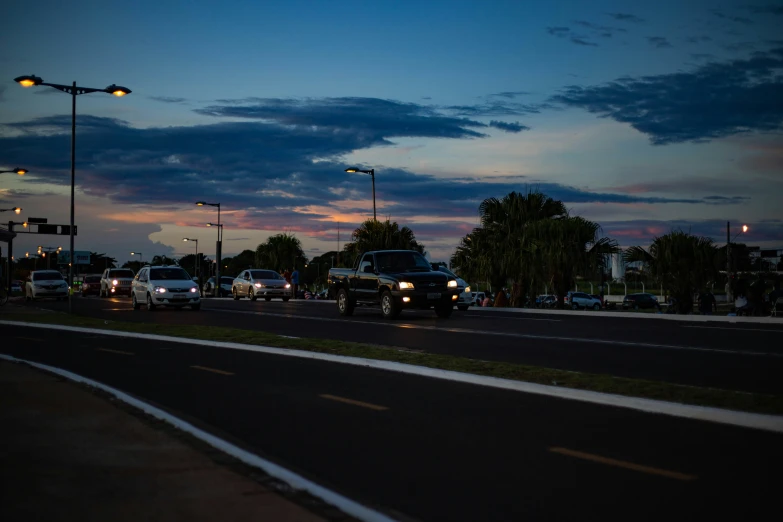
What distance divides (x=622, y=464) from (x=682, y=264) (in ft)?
89.5

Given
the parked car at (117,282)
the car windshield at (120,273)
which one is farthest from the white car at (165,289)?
the car windshield at (120,273)

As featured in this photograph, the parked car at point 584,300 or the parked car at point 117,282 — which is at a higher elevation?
the parked car at point 117,282

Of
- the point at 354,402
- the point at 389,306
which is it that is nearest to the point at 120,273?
the point at 389,306

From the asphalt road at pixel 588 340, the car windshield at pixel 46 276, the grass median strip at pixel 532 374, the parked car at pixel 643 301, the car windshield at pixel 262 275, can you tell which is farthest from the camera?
the parked car at pixel 643 301

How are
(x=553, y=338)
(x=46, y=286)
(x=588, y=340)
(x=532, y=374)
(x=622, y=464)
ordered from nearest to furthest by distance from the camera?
(x=622, y=464) < (x=532, y=374) < (x=588, y=340) < (x=553, y=338) < (x=46, y=286)

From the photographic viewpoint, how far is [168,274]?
38812mm

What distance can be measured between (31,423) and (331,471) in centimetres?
360

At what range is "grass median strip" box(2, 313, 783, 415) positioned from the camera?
982 centimetres

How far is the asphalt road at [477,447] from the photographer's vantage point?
6086mm

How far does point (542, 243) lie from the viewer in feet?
130

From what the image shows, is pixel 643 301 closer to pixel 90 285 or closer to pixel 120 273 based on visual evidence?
pixel 120 273

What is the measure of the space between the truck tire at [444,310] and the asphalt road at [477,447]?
15.4 m

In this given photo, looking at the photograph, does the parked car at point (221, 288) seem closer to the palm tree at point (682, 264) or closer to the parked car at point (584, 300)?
the parked car at point (584, 300)

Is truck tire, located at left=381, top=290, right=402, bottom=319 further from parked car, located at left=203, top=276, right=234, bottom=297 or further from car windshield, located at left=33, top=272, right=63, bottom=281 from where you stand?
parked car, located at left=203, top=276, right=234, bottom=297
